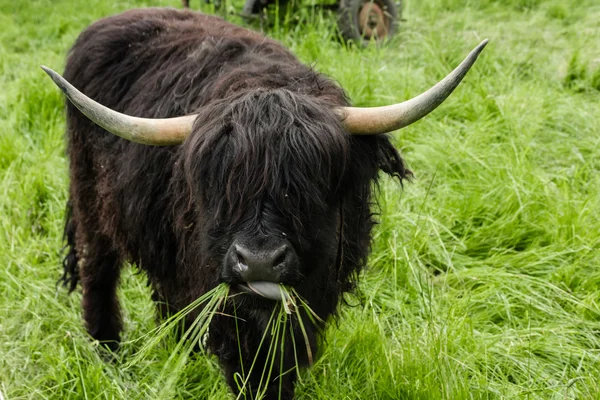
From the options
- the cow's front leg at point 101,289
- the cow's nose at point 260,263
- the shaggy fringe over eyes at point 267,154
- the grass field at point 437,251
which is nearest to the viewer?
the cow's nose at point 260,263

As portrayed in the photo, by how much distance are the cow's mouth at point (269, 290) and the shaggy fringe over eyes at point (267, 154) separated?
0.24 meters

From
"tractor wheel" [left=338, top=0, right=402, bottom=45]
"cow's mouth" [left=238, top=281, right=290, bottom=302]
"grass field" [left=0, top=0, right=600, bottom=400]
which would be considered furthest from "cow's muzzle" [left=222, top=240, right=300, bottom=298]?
"tractor wheel" [left=338, top=0, right=402, bottom=45]

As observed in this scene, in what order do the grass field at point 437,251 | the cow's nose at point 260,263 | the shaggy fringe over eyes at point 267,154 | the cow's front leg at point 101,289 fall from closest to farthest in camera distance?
1. the cow's nose at point 260,263
2. the shaggy fringe over eyes at point 267,154
3. the grass field at point 437,251
4. the cow's front leg at point 101,289

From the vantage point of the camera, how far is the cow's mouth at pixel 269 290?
7.78 feet

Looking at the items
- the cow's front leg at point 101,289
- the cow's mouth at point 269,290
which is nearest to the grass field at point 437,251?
the cow's front leg at point 101,289

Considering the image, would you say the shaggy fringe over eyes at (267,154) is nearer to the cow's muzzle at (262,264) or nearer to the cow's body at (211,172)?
the cow's body at (211,172)

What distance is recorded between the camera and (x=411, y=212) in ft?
14.8

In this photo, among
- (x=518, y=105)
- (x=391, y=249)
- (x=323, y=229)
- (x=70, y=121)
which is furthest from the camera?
(x=518, y=105)

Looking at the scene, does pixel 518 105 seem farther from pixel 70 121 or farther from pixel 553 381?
pixel 70 121

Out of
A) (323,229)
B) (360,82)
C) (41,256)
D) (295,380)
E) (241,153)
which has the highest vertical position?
(241,153)

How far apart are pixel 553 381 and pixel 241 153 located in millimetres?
1875

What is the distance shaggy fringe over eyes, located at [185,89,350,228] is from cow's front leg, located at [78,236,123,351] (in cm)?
152

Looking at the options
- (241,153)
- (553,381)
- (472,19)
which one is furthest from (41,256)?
(472,19)

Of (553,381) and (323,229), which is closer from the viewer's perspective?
(323,229)
